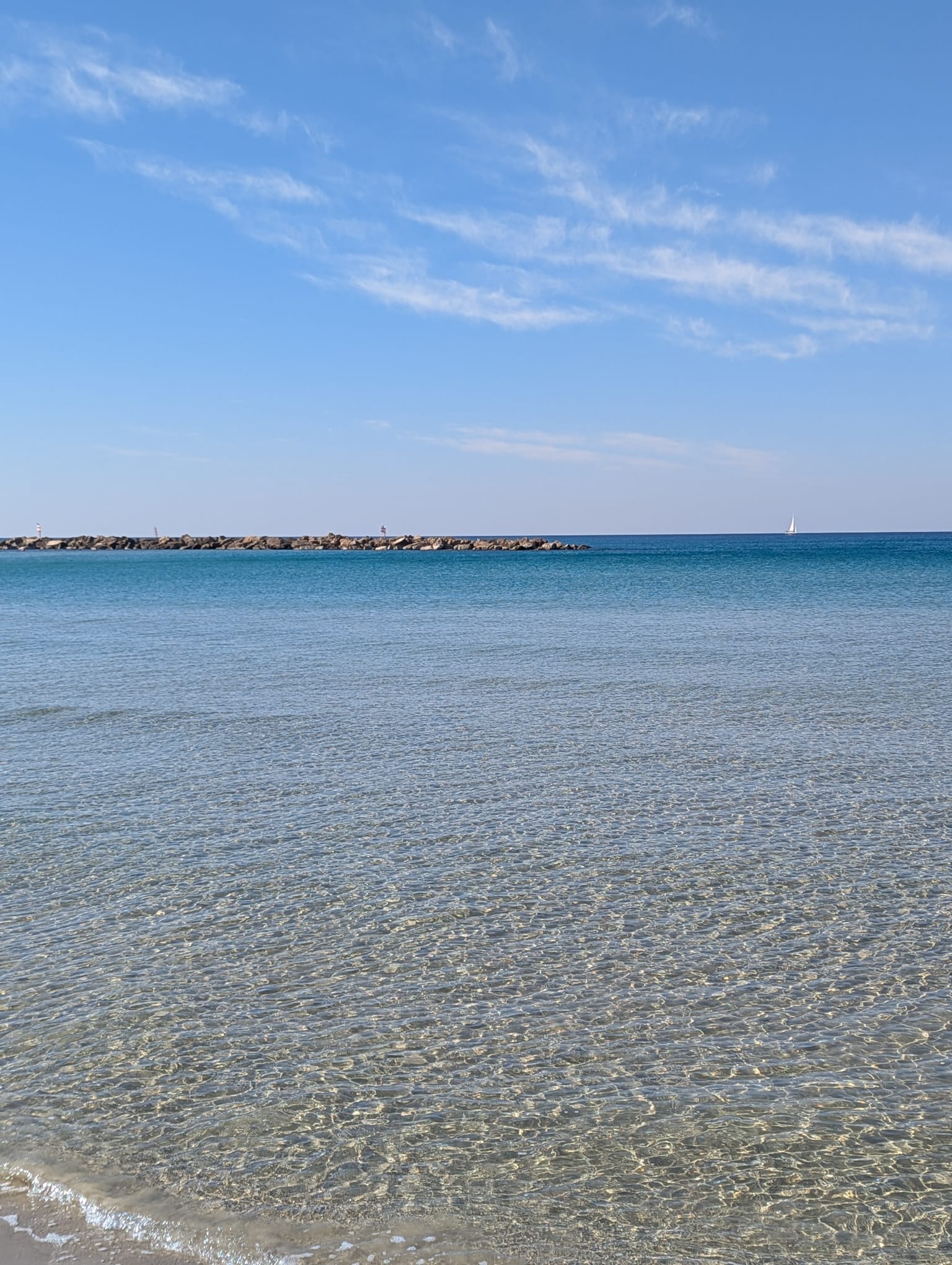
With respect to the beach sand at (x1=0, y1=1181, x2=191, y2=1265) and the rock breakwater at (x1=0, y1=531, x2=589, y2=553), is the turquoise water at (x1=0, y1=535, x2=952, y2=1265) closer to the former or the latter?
the beach sand at (x1=0, y1=1181, x2=191, y2=1265)

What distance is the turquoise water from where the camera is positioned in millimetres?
4258

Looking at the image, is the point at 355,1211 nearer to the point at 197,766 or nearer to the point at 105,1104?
the point at 105,1104

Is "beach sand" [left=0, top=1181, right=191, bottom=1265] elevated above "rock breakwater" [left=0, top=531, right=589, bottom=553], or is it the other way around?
"rock breakwater" [left=0, top=531, right=589, bottom=553]

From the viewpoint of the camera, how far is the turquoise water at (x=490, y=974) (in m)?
4.26

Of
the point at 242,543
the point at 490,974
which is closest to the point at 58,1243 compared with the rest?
the point at 490,974

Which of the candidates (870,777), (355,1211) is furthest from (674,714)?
(355,1211)

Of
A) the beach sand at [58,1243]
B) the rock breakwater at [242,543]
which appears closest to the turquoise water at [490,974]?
the beach sand at [58,1243]

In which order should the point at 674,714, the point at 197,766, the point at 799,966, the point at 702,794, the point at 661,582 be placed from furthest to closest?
the point at 661,582, the point at 674,714, the point at 197,766, the point at 702,794, the point at 799,966

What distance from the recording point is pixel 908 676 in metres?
18.6

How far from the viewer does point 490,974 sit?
20.4 ft

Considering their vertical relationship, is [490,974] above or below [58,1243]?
above

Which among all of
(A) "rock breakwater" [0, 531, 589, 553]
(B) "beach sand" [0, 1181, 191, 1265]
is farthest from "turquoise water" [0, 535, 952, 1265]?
(A) "rock breakwater" [0, 531, 589, 553]

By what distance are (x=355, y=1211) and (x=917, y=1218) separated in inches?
89.8

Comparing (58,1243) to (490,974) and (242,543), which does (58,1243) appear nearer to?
(490,974)
